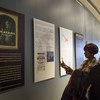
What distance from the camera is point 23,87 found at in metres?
2.42

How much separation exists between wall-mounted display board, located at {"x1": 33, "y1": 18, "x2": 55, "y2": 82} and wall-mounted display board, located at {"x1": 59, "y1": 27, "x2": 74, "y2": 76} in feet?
1.29

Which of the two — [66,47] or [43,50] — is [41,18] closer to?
[43,50]

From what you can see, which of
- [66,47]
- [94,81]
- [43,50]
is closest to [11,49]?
[43,50]

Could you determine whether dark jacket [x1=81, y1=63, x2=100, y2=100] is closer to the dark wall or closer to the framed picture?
the dark wall

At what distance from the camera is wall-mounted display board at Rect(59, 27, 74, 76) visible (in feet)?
11.9

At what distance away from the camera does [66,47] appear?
12.8 ft

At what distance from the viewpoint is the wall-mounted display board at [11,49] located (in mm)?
2088

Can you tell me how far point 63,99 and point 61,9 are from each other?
176 cm

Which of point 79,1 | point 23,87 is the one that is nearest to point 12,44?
point 23,87

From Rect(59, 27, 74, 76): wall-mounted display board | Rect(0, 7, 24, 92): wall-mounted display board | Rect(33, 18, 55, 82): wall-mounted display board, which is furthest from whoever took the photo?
Rect(59, 27, 74, 76): wall-mounted display board

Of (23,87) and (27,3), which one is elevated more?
(27,3)

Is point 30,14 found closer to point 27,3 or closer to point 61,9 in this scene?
point 27,3

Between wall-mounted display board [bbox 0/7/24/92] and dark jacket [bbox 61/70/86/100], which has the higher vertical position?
wall-mounted display board [bbox 0/7/24/92]

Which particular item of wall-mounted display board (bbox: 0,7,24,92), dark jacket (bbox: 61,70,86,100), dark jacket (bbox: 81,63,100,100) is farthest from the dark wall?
dark jacket (bbox: 81,63,100,100)
